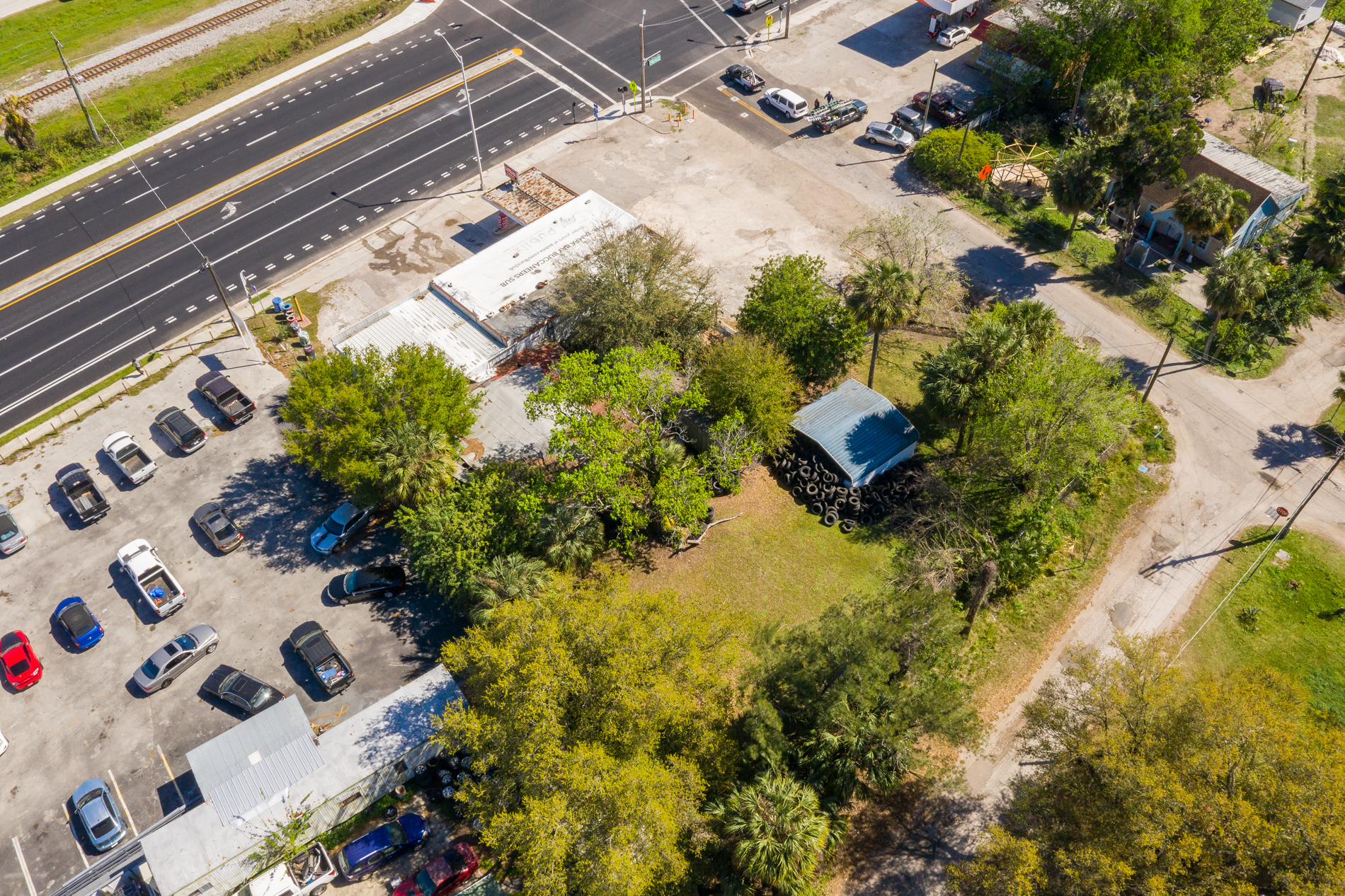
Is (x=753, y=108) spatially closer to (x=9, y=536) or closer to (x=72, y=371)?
(x=72, y=371)

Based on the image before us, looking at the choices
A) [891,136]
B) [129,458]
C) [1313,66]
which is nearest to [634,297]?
[129,458]

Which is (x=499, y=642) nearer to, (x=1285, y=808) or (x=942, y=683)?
(x=942, y=683)

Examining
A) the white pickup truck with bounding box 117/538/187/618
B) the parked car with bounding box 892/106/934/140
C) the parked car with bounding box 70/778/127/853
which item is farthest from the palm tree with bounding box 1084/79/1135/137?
the parked car with bounding box 70/778/127/853

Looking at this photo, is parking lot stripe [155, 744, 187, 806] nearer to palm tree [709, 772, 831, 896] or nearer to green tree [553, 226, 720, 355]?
palm tree [709, 772, 831, 896]

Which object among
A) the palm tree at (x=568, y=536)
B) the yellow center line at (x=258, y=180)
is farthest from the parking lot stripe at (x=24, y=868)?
the yellow center line at (x=258, y=180)

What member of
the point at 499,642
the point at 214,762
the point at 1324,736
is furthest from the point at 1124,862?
the point at 214,762

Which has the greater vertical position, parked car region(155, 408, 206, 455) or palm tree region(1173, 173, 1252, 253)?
palm tree region(1173, 173, 1252, 253)
